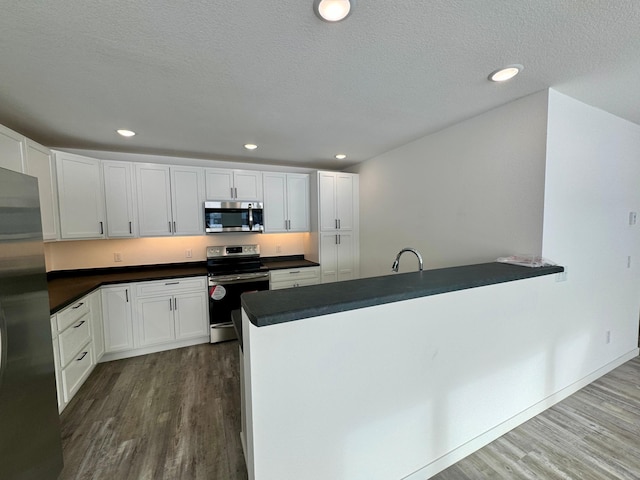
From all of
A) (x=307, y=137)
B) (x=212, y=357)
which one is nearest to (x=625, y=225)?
(x=307, y=137)

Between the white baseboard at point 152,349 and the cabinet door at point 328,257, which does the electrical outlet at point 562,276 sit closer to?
the cabinet door at point 328,257

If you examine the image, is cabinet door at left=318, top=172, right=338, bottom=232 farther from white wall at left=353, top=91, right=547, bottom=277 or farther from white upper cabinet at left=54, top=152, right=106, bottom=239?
white upper cabinet at left=54, top=152, right=106, bottom=239

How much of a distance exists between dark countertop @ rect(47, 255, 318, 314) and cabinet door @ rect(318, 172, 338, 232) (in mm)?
651

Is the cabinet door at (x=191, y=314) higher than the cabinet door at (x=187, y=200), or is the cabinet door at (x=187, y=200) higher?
the cabinet door at (x=187, y=200)

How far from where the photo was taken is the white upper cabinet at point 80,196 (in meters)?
2.75

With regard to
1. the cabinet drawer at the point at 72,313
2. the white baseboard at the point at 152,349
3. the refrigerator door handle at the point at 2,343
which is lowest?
the white baseboard at the point at 152,349

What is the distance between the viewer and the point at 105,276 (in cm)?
315

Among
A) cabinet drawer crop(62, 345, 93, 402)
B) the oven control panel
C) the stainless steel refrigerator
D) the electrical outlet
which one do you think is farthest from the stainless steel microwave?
the electrical outlet

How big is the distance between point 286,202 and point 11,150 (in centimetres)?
277

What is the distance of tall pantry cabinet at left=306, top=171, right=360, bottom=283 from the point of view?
3.98 m

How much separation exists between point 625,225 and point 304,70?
11.0 ft

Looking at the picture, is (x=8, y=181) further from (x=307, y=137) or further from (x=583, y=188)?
(x=583, y=188)

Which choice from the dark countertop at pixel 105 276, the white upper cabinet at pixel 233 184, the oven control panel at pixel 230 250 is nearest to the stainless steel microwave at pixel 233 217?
the white upper cabinet at pixel 233 184

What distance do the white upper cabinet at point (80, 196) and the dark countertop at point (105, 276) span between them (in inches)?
20.4
